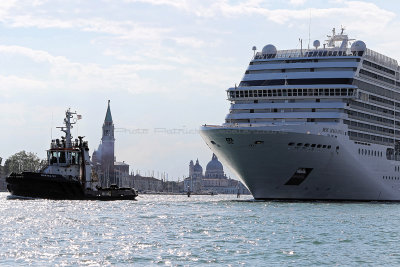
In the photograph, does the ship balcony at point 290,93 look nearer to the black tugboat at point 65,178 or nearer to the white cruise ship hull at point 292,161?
Result: the white cruise ship hull at point 292,161

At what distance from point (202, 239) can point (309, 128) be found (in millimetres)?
44057

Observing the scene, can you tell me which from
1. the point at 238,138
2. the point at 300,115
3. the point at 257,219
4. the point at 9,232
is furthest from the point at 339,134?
the point at 9,232

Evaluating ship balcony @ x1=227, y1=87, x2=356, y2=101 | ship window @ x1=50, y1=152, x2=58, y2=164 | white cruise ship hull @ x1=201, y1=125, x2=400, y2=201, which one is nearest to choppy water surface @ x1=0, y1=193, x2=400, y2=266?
white cruise ship hull @ x1=201, y1=125, x2=400, y2=201

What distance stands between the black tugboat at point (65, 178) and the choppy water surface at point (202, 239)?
35030 mm

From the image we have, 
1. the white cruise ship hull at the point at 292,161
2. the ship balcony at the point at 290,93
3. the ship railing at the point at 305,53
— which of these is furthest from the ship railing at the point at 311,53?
the white cruise ship hull at the point at 292,161

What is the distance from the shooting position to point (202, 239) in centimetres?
5116

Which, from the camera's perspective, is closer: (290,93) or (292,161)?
(292,161)

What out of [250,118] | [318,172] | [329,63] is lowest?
[318,172]

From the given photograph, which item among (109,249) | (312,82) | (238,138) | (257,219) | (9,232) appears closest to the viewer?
(109,249)

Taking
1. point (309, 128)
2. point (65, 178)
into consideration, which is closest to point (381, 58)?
point (309, 128)

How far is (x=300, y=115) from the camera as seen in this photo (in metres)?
96.4

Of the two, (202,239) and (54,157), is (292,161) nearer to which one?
(54,157)

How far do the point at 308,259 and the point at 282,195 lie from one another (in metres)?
53.9

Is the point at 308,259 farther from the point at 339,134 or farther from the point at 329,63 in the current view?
the point at 329,63
